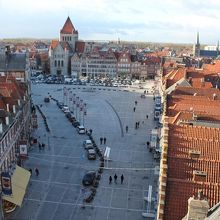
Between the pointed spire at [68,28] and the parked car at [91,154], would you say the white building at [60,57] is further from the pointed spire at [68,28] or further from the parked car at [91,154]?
the parked car at [91,154]

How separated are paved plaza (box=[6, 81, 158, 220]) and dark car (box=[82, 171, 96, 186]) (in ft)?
2.43

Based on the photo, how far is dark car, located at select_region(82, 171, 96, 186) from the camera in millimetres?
48659

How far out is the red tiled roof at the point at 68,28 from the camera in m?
175

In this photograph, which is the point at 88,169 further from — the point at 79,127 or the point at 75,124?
the point at 75,124

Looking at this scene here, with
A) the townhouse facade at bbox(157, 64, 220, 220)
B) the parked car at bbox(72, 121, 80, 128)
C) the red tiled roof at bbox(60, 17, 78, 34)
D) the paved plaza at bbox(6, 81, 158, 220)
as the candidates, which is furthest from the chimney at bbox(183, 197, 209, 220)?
the red tiled roof at bbox(60, 17, 78, 34)

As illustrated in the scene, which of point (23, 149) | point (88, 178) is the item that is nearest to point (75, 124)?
point (23, 149)

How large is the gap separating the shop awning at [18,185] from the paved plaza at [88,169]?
207 cm

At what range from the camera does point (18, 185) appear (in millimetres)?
43125

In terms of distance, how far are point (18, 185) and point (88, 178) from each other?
9.83m

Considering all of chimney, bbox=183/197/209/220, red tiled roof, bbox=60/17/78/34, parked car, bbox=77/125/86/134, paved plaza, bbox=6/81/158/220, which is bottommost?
paved plaza, bbox=6/81/158/220

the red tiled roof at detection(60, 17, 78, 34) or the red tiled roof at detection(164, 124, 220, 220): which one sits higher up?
the red tiled roof at detection(60, 17, 78, 34)

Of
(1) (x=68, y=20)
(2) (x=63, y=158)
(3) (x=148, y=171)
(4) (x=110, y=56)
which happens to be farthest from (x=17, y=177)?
(1) (x=68, y=20)

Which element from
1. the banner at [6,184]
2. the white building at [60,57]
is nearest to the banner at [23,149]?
the banner at [6,184]

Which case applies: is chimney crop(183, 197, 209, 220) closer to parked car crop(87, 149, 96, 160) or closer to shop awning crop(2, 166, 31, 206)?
shop awning crop(2, 166, 31, 206)
